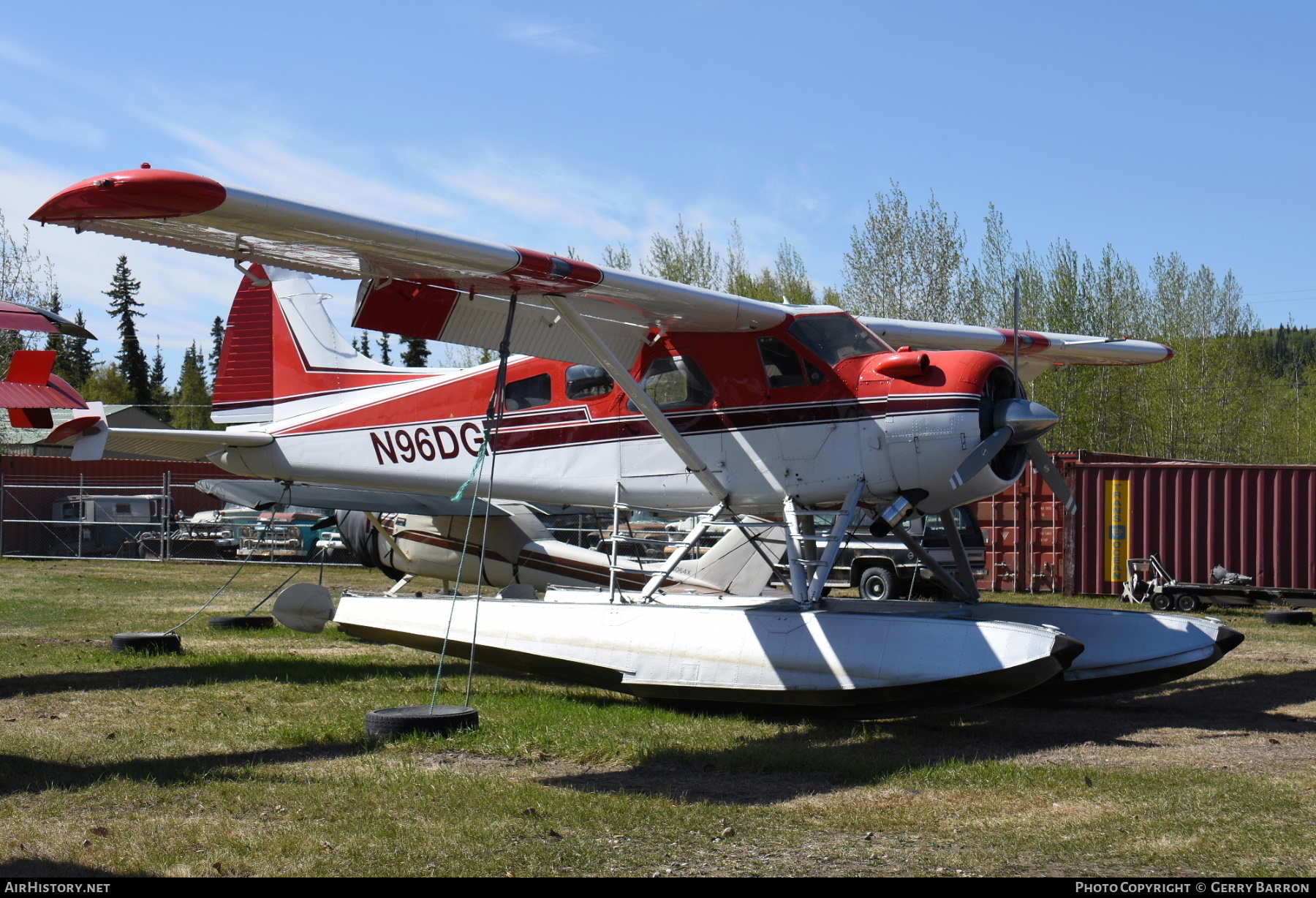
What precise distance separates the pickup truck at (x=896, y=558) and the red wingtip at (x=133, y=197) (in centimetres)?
1397

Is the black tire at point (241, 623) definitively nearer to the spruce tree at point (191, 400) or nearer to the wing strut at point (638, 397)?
the wing strut at point (638, 397)

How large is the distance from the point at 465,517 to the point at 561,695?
5.12 meters

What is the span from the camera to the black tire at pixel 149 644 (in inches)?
420

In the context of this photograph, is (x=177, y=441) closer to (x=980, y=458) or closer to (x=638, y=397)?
(x=638, y=397)

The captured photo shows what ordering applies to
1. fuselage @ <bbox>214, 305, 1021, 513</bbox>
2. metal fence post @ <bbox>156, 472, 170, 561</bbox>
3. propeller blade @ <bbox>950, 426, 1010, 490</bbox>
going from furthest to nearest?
metal fence post @ <bbox>156, 472, 170, 561</bbox>
fuselage @ <bbox>214, 305, 1021, 513</bbox>
propeller blade @ <bbox>950, 426, 1010, 490</bbox>

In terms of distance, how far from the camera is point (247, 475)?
37.6 ft

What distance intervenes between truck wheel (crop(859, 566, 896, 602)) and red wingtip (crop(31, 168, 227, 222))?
14700 mm

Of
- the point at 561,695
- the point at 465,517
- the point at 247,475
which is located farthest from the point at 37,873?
the point at 465,517

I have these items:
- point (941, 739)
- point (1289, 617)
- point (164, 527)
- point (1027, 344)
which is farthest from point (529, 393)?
point (164, 527)

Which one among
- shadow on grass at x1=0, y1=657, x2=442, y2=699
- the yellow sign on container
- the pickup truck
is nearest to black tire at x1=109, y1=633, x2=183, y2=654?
shadow on grass at x1=0, y1=657, x2=442, y2=699

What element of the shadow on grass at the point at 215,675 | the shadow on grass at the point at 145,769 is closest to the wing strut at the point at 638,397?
the shadow on grass at the point at 145,769

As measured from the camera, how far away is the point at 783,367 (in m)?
8.55

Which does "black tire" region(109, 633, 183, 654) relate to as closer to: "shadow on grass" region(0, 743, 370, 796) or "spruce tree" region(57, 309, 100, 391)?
"shadow on grass" region(0, 743, 370, 796)

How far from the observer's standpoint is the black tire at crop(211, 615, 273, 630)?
1309 cm
